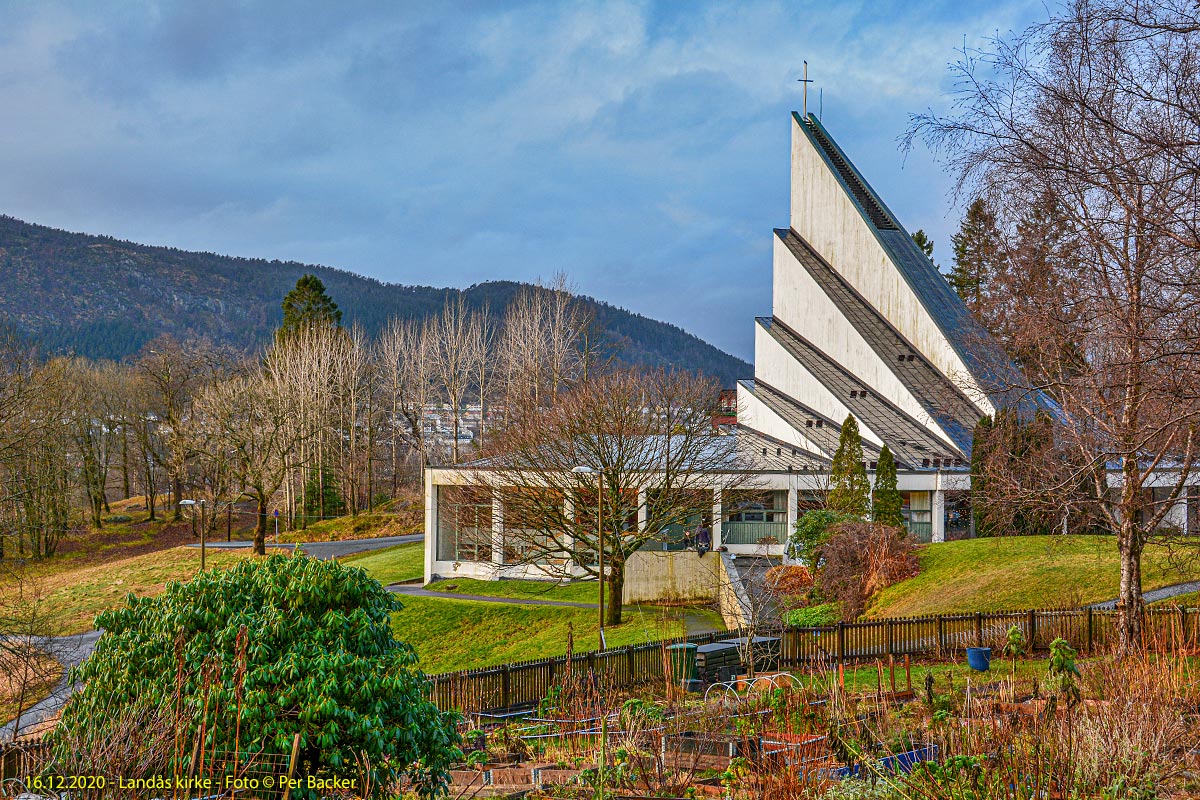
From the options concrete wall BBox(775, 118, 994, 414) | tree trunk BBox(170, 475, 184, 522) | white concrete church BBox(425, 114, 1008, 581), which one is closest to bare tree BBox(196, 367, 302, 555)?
tree trunk BBox(170, 475, 184, 522)

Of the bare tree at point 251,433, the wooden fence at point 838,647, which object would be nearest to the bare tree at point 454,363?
the bare tree at point 251,433

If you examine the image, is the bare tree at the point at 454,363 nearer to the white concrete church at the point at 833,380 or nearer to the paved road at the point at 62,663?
the white concrete church at the point at 833,380

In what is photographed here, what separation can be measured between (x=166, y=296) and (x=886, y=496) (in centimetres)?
11508

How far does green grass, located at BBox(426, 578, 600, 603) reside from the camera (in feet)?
82.4

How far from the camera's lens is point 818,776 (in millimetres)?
6012

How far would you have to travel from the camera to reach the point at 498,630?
860 inches

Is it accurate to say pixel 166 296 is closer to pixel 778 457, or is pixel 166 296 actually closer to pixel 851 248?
pixel 851 248

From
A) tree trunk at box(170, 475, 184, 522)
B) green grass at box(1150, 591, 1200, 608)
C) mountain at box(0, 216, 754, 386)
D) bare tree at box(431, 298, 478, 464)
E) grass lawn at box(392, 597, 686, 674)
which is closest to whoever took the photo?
green grass at box(1150, 591, 1200, 608)

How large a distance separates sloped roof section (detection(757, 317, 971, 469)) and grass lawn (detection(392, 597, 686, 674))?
1002 cm

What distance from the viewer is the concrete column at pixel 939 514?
26844 mm

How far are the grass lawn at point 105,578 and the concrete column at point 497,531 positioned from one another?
7420mm

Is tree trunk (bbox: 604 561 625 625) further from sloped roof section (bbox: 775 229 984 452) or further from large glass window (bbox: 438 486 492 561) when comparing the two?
sloped roof section (bbox: 775 229 984 452)

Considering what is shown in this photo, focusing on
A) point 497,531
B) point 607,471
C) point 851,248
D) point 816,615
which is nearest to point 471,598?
point 497,531

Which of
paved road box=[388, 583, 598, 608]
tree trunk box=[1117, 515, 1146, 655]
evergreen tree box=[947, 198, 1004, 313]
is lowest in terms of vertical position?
paved road box=[388, 583, 598, 608]
